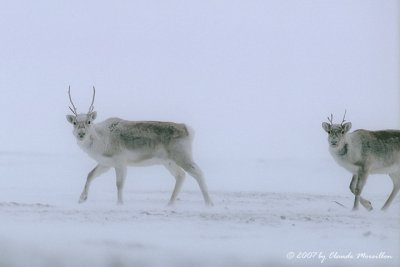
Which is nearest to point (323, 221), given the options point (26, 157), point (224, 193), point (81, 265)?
point (224, 193)

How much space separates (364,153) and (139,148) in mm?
1555

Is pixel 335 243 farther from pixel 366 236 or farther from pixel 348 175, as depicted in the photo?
pixel 348 175

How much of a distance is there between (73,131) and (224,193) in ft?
3.93

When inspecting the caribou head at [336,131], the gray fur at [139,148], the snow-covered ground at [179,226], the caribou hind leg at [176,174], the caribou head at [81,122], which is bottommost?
the snow-covered ground at [179,226]

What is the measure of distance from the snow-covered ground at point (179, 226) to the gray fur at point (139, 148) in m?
0.19

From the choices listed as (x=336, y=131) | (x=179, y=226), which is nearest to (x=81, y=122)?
(x=179, y=226)

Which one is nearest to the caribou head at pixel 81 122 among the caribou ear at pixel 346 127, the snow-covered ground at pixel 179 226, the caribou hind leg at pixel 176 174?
the snow-covered ground at pixel 179 226

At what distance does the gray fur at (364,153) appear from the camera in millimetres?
5961

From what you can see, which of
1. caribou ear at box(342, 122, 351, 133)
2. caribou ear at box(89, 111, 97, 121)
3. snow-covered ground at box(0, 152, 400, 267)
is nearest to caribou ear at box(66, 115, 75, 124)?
caribou ear at box(89, 111, 97, 121)

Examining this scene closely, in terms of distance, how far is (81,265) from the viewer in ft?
17.0

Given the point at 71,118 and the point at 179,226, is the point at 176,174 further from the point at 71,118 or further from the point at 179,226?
the point at 71,118

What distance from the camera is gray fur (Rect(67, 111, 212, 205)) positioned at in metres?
5.99

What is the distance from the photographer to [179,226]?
549cm

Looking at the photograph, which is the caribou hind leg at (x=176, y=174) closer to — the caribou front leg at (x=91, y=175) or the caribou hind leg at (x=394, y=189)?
the caribou front leg at (x=91, y=175)
